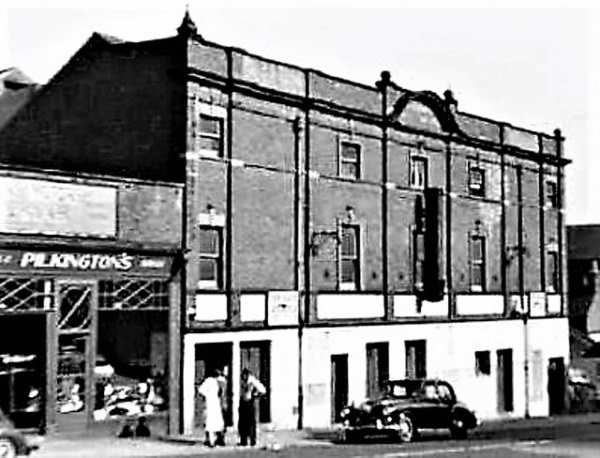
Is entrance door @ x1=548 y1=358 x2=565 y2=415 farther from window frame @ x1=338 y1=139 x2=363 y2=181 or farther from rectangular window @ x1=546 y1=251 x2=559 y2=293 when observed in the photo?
window frame @ x1=338 y1=139 x2=363 y2=181

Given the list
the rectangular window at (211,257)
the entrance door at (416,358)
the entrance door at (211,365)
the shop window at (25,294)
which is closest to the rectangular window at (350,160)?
the entrance door at (416,358)

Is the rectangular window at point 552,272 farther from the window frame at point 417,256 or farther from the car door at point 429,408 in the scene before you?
the car door at point 429,408

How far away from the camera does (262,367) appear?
31.1 meters

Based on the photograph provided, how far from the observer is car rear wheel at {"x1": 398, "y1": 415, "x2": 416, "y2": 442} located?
26969 mm

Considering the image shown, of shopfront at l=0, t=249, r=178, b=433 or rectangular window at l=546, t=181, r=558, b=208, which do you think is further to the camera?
rectangular window at l=546, t=181, r=558, b=208

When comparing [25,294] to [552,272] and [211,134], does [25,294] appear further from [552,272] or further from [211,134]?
[552,272]

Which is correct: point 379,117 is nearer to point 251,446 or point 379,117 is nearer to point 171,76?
point 171,76

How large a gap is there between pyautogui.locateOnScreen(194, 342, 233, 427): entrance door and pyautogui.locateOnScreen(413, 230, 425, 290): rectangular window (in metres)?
10.5

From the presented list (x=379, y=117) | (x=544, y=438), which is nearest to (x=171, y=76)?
(x=379, y=117)

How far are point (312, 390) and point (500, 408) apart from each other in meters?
12.3

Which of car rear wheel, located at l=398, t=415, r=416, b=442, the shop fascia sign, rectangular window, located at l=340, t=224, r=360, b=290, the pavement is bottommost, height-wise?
the pavement

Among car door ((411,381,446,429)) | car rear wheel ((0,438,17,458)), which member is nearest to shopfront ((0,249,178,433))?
car rear wheel ((0,438,17,458))

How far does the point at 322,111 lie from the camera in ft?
111

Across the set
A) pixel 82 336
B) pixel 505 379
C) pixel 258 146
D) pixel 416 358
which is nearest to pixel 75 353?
pixel 82 336
